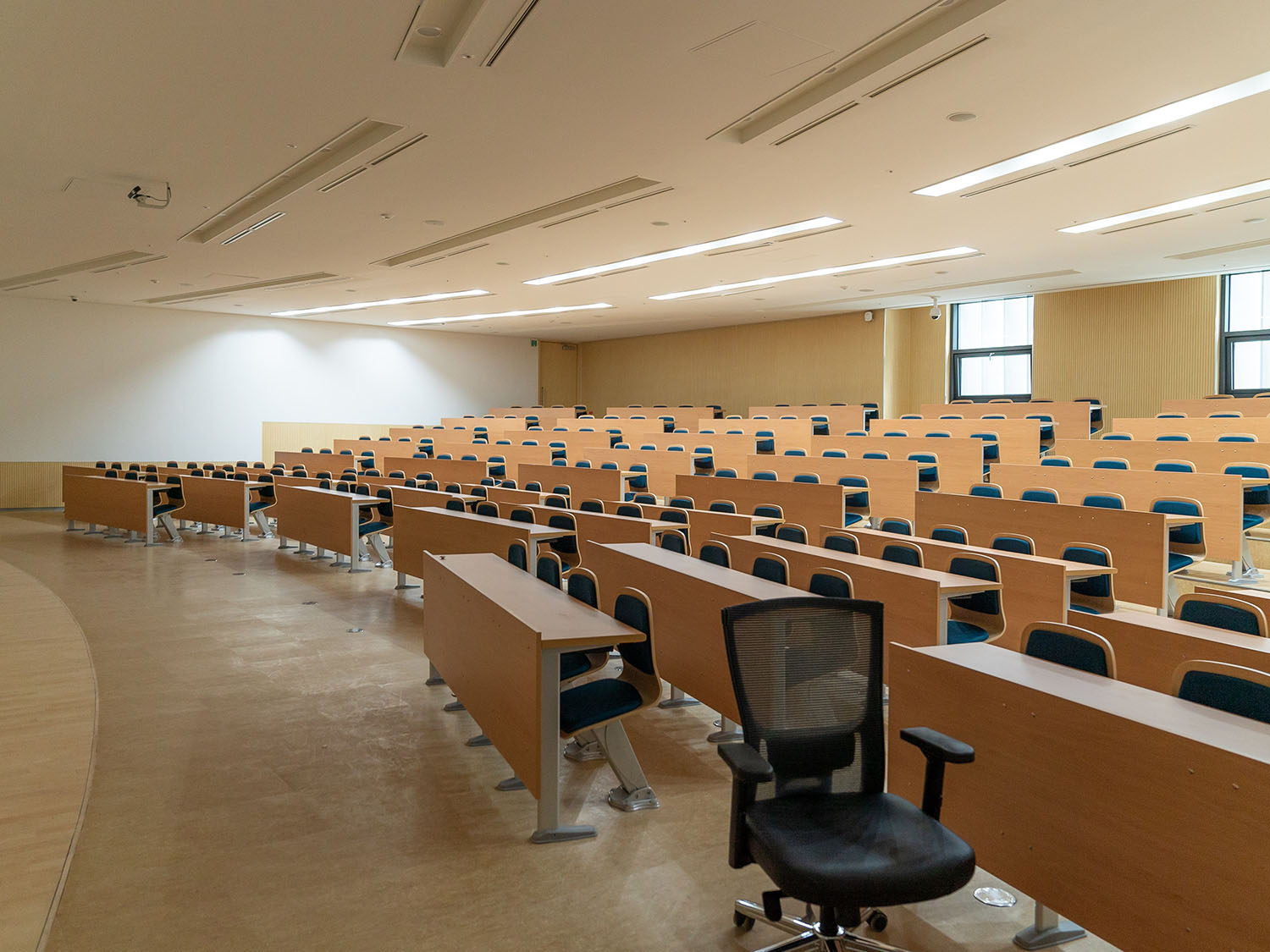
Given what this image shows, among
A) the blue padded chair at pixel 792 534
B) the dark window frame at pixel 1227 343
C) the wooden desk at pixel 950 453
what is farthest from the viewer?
the dark window frame at pixel 1227 343

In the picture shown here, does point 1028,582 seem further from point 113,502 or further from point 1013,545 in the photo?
point 113,502

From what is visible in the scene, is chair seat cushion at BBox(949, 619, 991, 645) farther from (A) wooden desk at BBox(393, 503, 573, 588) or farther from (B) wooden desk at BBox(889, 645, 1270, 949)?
(A) wooden desk at BBox(393, 503, 573, 588)

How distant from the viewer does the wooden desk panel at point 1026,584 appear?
185 inches

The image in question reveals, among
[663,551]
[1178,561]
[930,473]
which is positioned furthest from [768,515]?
[930,473]

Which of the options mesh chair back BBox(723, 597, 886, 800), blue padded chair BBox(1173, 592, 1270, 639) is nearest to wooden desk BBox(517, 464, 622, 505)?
blue padded chair BBox(1173, 592, 1270, 639)

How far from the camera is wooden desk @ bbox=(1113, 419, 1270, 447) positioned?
9.55 meters

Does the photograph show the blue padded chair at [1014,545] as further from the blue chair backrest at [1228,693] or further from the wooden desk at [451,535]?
the wooden desk at [451,535]

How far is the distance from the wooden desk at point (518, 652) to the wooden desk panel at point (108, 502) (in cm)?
867

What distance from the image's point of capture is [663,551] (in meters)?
5.33

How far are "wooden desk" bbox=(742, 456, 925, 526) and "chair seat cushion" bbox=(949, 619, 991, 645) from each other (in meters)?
3.60

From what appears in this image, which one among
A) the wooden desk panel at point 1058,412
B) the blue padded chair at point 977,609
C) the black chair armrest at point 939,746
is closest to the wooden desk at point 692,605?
the blue padded chair at point 977,609

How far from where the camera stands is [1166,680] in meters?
3.36

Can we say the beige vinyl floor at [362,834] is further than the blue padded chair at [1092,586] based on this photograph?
No

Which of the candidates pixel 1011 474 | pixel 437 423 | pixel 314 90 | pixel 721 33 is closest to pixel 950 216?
pixel 1011 474
